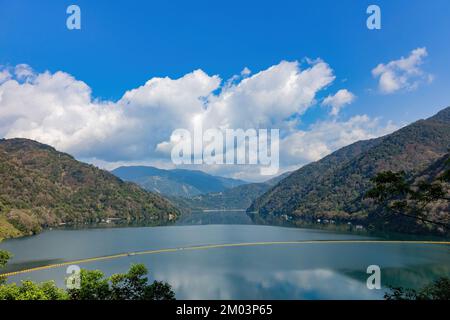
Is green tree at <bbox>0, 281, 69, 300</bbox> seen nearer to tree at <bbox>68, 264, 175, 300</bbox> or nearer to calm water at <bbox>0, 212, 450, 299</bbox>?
tree at <bbox>68, 264, 175, 300</bbox>

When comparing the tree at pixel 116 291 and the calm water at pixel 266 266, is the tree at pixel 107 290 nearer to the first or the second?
the tree at pixel 116 291

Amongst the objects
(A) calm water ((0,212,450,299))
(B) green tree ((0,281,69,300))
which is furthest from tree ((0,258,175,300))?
(A) calm water ((0,212,450,299))

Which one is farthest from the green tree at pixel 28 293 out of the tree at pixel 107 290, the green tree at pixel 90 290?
the green tree at pixel 90 290

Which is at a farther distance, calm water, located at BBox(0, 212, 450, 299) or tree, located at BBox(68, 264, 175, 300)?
calm water, located at BBox(0, 212, 450, 299)

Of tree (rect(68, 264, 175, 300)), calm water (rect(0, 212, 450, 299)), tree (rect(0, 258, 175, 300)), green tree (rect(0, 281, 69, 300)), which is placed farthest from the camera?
calm water (rect(0, 212, 450, 299))

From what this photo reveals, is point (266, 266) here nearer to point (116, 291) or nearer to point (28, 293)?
point (116, 291)

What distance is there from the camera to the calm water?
163ft

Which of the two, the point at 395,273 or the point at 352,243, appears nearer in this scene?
the point at 395,273

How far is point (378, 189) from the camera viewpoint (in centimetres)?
2366

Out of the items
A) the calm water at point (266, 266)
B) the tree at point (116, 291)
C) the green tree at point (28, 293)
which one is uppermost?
the green tree at point (28, 293)

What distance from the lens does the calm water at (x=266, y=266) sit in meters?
49.7

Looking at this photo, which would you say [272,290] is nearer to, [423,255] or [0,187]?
[423,255]
